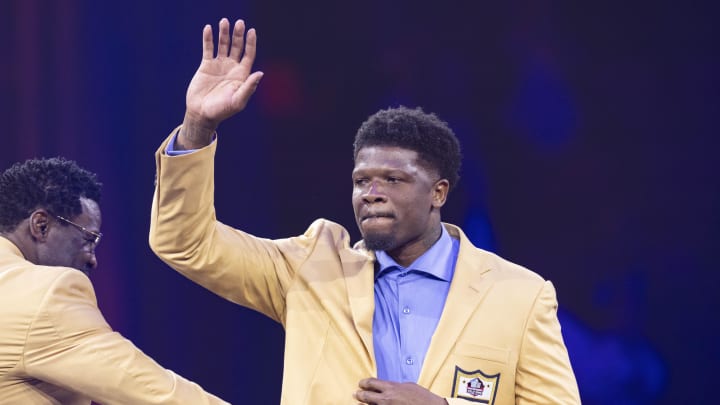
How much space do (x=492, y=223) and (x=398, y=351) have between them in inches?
74.2

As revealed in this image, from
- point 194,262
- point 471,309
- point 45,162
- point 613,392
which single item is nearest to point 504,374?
point 471,309

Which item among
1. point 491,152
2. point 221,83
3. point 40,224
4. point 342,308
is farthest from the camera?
point 491,152

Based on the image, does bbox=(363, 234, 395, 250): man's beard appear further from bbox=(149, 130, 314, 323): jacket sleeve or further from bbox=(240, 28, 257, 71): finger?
bbox=(240, 28, 257, 71): finger

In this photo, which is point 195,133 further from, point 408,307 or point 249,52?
point 408,307

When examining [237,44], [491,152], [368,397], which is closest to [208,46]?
[237,44]

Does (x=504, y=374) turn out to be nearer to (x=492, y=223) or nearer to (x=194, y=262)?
(x=194, y=262)

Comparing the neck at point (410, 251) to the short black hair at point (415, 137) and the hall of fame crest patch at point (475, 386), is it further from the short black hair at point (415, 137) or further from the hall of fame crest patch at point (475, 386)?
the hall of fame crest patch at point (475, 386)

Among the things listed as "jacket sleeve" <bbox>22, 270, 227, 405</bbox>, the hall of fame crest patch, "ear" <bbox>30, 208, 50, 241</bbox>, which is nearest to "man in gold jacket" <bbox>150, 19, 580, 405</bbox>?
the hall of fame crest patch

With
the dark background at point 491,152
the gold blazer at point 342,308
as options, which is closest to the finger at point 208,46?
the gold blazer at point 342,308

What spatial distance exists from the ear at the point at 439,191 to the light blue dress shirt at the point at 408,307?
0.36 ft

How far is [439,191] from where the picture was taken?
10.1 feet

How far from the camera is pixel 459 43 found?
14.9 feet

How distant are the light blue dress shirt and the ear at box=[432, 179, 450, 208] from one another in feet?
0.36

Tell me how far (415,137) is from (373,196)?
0.28 m
